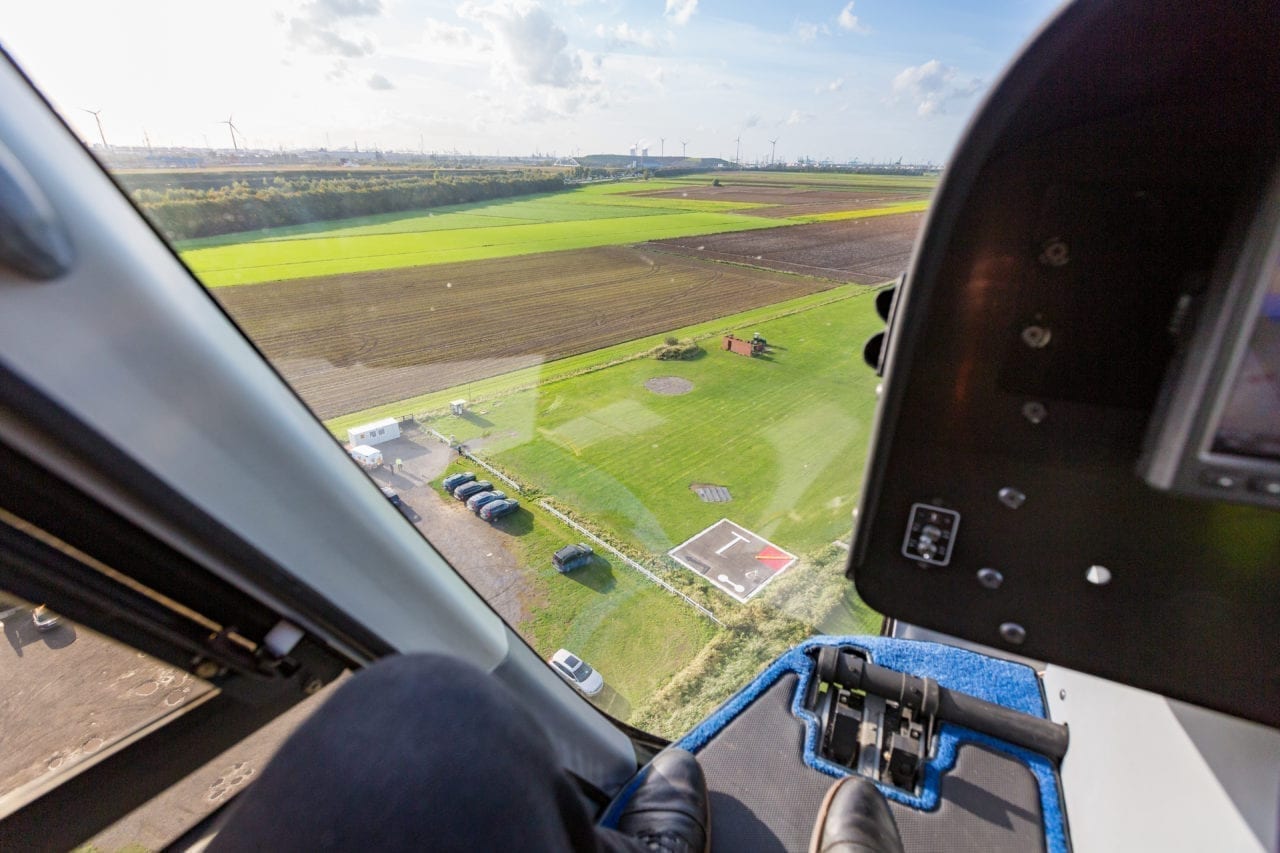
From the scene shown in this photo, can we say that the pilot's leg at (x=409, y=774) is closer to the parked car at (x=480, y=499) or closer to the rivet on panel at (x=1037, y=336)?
the rivet on panel at (x=1037, y=336)

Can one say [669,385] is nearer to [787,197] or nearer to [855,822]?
[787,197]

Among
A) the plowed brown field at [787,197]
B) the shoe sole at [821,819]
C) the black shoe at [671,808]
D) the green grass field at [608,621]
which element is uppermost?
the plowed brown field at [787,197]

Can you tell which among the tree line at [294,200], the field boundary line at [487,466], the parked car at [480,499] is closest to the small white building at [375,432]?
the field boundary line at [487,466]

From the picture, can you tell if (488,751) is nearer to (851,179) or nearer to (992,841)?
(992,841)

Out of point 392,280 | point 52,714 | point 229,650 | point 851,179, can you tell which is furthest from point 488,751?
point 851,179

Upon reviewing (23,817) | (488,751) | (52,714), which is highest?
(488,751)

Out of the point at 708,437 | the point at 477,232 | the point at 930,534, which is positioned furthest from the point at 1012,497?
the point at 477,232
